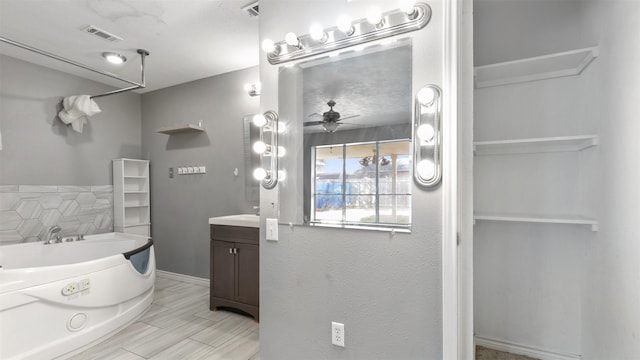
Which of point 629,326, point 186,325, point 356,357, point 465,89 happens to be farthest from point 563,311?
point 186,325

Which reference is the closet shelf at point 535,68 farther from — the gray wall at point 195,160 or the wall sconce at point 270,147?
the gray wall at point 195,160

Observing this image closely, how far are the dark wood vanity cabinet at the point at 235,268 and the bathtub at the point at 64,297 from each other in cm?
72

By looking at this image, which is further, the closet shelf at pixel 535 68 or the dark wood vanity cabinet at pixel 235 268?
the dark wood vanity cabinet at pixel 235 268

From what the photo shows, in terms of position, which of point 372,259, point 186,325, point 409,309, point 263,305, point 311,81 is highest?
point 311,81

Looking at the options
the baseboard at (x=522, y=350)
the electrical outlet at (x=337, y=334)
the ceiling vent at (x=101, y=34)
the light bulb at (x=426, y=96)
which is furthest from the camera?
the ceiling vent at (x=101, y=34)

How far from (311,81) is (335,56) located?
21 cm

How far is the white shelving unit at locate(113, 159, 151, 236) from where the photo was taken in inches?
151

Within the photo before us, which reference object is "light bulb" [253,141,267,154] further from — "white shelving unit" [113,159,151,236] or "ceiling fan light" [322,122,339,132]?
"white shelving unit" [113,159,151,236]

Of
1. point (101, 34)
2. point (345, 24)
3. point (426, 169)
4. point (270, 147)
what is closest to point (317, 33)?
point (345, 24)

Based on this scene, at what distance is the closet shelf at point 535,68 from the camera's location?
181cm

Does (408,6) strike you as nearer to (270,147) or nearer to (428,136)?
(428,136)

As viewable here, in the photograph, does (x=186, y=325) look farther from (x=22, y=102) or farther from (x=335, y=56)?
(x=22, y=102)

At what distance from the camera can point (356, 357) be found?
5.17ft

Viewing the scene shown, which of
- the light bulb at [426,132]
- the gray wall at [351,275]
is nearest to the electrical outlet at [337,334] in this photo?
the gray wall at [351,275]
